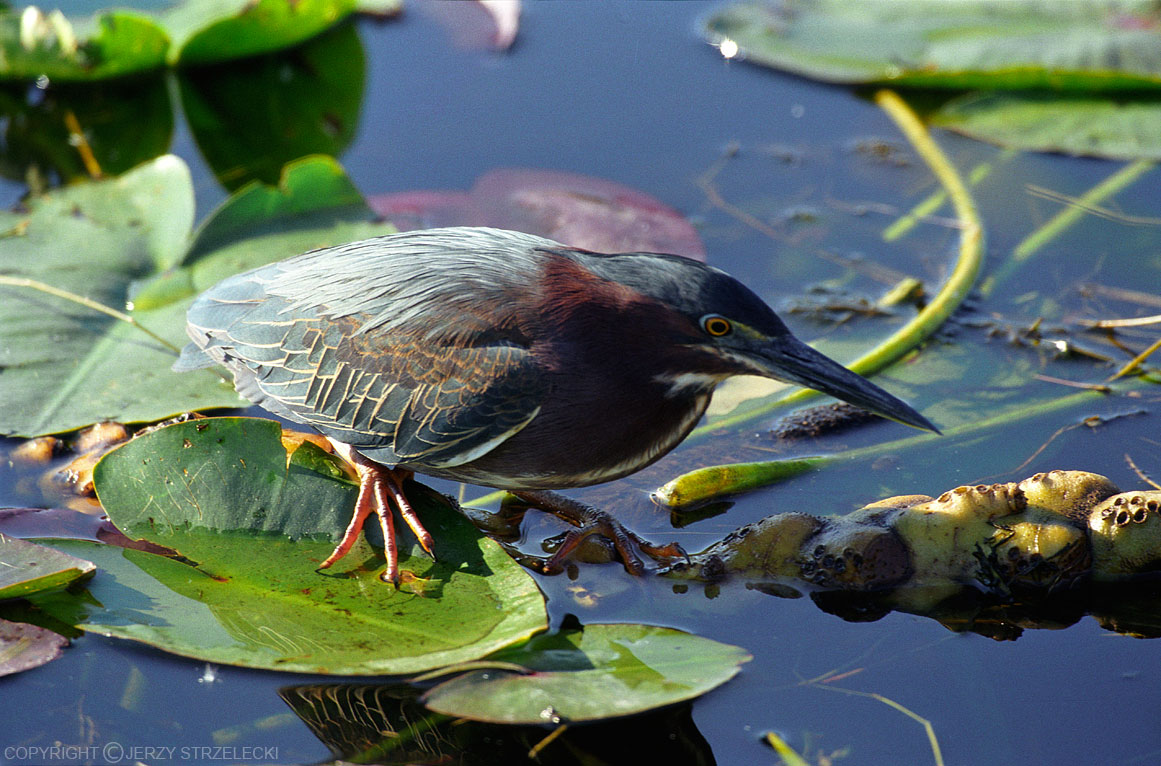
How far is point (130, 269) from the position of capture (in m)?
4.61

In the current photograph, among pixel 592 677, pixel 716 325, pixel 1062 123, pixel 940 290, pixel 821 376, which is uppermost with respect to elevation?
pixel 1062 123

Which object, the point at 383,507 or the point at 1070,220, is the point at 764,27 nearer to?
the point at 1070,220

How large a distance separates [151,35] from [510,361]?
3.32 m

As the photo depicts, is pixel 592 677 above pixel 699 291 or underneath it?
underneath

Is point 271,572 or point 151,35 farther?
point 151,35

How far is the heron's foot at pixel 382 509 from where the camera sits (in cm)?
341

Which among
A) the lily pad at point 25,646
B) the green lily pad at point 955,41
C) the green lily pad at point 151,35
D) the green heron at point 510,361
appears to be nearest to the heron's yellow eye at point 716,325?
the green heron at point 510,361

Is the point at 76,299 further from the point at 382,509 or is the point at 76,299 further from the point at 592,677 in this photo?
the point at 592,677

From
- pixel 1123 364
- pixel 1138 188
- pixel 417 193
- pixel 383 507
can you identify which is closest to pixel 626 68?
pixel 417 193

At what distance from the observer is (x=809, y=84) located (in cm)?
623

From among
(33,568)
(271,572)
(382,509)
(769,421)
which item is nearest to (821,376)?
(769,421)

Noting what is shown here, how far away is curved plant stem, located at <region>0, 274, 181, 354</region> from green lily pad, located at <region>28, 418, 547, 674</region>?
97 centimetres

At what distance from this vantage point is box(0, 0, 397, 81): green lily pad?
18.0 feet

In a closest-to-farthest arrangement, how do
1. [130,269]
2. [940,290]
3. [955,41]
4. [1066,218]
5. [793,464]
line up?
[793,464] → [130,269] → [940,290] → [1066,218] → [955,41]
